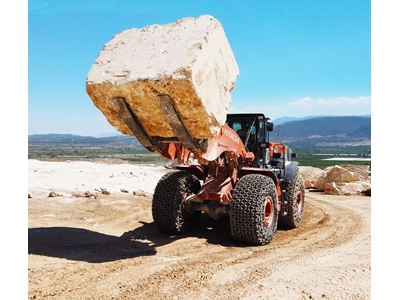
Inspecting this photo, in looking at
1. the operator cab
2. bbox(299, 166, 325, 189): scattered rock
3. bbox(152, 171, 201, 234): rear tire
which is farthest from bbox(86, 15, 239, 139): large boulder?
bbox(299, 166, 325, 189): scattered rock

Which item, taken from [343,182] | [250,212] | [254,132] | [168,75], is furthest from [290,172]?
[343,182]

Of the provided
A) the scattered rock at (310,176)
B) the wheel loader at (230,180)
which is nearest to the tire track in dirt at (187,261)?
the wheel loader at (230,180)

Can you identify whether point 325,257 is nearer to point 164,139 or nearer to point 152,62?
point 164,139

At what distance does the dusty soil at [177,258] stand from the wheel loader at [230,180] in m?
0.35

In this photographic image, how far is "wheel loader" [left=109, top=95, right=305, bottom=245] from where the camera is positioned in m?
5.72

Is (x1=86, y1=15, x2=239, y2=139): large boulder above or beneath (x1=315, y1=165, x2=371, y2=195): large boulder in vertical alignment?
above

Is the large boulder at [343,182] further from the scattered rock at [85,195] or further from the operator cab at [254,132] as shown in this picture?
the scattered rock at [85,195]

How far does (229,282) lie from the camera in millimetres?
4809

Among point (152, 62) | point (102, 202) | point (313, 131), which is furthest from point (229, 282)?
point (313, 131)

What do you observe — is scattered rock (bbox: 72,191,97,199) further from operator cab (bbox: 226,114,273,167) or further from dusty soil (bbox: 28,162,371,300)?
operator cab (bbox: 226,114,273,167)

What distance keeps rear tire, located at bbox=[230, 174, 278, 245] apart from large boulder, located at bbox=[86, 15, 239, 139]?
1.74 m

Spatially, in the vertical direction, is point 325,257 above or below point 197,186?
below

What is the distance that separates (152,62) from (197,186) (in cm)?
358
